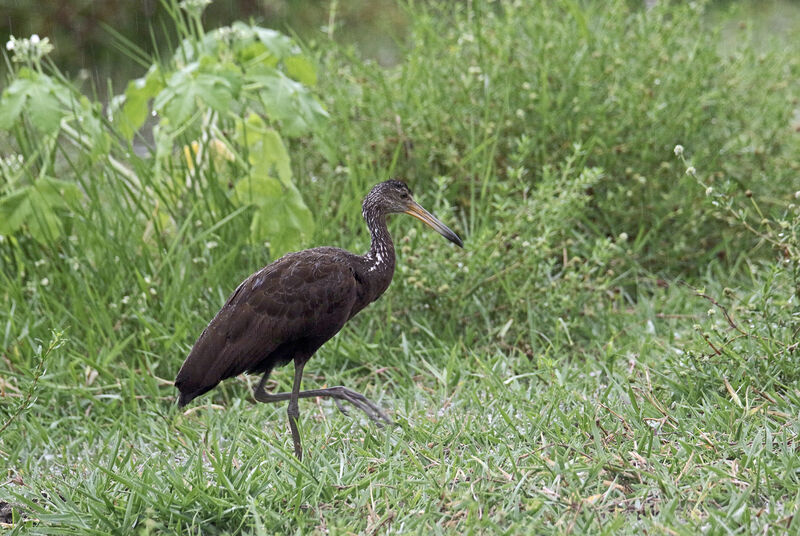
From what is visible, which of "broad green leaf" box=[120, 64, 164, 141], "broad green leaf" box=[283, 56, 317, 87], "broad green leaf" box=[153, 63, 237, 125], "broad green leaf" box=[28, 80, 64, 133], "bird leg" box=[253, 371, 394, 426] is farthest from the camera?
"broad green leaf" box=[283, 56, 317, 87]

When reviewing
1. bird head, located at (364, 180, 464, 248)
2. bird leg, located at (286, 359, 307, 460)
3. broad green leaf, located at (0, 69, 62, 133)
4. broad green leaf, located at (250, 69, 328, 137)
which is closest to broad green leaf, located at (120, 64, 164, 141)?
broad green leaf, located at (0, 69, 62, 133)

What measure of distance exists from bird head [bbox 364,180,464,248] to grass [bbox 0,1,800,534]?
2.27 feet

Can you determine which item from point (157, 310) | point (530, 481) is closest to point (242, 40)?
point (157, 310)

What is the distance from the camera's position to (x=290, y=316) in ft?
11.4

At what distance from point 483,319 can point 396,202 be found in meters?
1.24

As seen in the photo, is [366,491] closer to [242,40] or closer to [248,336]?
[248,336]

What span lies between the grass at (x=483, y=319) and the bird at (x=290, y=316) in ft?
0.75

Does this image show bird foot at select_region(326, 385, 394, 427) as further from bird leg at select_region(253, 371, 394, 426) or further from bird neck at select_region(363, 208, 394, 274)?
bird neck at select_region(363, 208, 394, 274)

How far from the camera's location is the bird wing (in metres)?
3.46

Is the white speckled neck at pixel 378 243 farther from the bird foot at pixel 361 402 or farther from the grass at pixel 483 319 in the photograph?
the grass at pixel 483 319

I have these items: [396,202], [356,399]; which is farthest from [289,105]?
[356,399]

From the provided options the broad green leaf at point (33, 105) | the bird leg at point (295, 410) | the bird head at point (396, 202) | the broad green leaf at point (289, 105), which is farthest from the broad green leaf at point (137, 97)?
the bird leg at point (295, 410)

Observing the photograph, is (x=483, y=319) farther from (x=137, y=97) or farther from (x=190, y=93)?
(x=137, y=97)

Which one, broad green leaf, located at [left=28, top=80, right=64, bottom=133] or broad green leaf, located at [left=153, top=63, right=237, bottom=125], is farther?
broad green leaf, located at [left=28, top=80, right=64, bottom=133]
